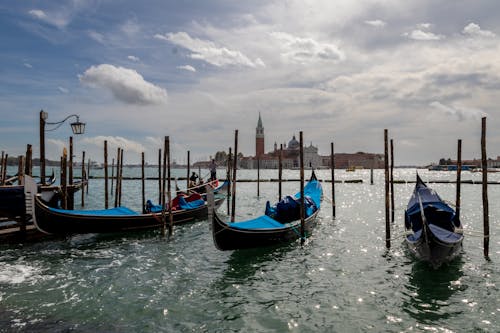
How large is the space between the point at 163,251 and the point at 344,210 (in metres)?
10.6

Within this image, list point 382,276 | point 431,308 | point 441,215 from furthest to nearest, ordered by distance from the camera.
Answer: point 441,215, point 382,276, point 431,308

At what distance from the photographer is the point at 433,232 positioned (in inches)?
290

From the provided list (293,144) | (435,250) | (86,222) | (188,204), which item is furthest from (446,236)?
(293,144)

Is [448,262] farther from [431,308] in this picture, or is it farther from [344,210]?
[344,210]

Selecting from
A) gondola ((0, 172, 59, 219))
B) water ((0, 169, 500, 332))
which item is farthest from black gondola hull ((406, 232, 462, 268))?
gondola ((0, 172, 59, 219))

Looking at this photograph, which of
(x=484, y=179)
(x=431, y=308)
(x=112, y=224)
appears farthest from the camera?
(x=112, y=224)

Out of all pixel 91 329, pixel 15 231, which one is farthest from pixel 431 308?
pixel 15 231

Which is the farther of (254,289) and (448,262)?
(448,262)

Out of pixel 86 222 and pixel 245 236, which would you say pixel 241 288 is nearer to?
pixel 245 236

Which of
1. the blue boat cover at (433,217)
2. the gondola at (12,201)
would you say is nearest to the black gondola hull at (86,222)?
the gondola at (12,201)

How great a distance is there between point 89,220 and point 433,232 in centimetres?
826

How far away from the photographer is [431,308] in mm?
5422

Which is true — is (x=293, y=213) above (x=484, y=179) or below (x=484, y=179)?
below

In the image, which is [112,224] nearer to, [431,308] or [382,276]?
[382,276]
